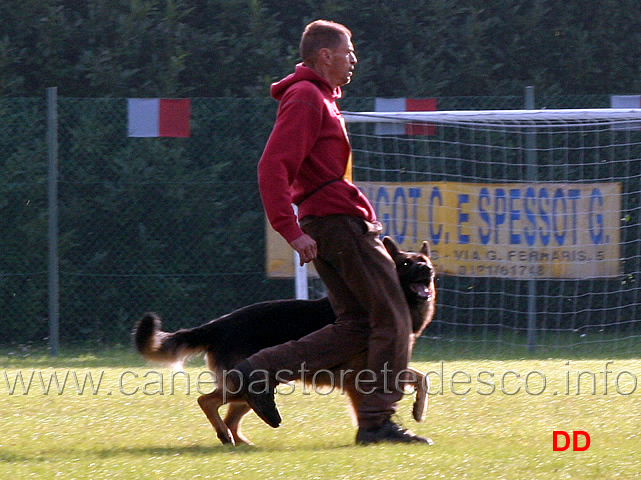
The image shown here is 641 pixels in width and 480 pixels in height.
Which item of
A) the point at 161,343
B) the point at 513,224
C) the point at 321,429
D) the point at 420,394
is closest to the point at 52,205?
the point at 513,224

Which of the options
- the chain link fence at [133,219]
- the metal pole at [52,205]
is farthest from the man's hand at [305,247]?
the chain link fence at [133,219]

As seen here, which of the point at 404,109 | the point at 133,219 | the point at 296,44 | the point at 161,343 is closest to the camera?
the point at 161,343

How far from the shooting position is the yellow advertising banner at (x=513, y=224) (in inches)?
348

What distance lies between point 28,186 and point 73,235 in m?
0.64

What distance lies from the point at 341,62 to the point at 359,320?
120cm

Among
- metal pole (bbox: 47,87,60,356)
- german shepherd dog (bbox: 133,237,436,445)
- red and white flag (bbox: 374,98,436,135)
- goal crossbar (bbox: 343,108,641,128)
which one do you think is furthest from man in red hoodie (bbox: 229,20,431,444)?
metal pole (bbox: 47,87,60,356)

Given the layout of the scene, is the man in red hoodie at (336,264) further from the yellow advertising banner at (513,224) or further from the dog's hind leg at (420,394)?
the yellow advertising banner at (513,224)

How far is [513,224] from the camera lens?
349 inches

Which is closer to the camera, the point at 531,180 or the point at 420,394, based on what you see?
the point at 420,394

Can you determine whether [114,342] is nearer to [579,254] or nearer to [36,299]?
[36,299]

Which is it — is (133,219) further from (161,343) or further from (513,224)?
(161,343)

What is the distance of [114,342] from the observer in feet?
33.3

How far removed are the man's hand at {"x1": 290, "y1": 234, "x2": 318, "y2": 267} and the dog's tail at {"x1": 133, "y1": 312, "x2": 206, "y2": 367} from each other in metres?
0.96

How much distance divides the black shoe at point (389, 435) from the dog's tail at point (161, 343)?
0.98 m
